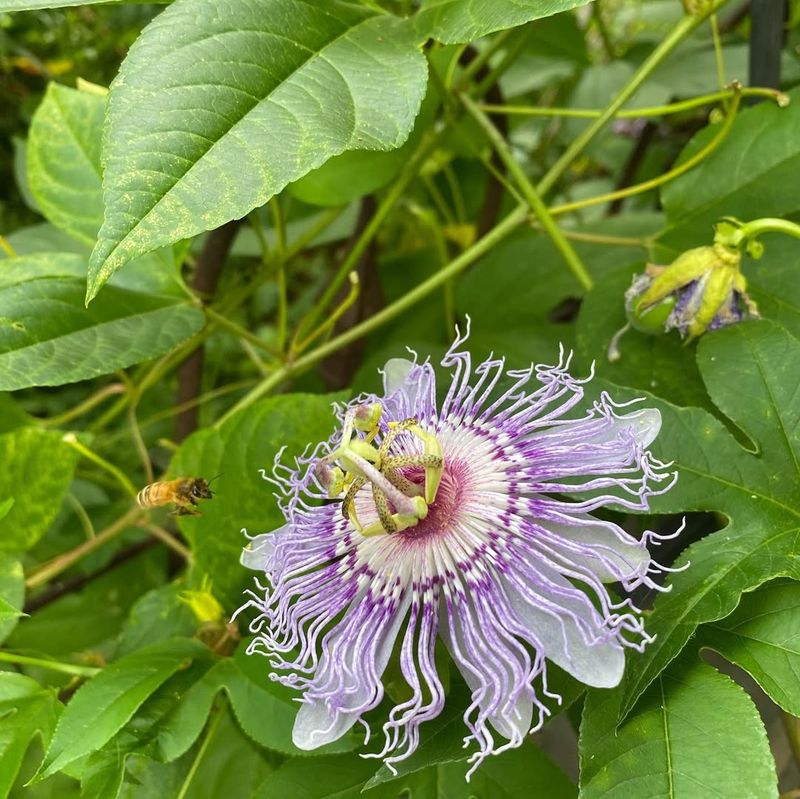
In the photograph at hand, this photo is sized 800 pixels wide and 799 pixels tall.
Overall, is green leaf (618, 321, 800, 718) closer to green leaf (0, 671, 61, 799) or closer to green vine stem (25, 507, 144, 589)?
green leaf (0, 671, 61, 799)

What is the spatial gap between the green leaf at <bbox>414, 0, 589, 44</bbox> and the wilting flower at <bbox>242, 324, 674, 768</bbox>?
0.28m

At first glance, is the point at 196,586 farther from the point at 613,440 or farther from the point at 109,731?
the point at 613,440

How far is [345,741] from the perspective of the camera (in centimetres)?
73

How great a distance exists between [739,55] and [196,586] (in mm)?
1172

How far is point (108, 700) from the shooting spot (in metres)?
0.76

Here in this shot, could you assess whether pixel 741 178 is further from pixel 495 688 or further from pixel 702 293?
pixel 495 688

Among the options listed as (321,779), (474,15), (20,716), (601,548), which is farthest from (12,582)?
(474,15)

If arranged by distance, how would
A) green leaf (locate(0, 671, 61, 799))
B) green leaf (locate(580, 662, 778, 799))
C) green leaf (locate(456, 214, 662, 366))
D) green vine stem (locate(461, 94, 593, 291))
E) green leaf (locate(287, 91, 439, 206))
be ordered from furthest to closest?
green leaf (locate(456, 214, 662, 366))
green leaf (locate(287, 91, 439, 206))
green vine stem (locate(461, 94, 593, 291))
green leaf (locate(0, 671, 61, 799))
green leaf (locate(580, 662, 778, 799))

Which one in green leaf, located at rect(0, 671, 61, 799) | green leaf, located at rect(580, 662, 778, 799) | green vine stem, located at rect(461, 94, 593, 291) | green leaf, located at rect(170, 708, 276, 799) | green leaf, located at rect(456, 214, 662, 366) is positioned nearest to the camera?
green leaf, located at rect(580, 662, 778, 799)

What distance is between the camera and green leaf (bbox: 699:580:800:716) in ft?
2.06

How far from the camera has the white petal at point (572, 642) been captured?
1.99ft

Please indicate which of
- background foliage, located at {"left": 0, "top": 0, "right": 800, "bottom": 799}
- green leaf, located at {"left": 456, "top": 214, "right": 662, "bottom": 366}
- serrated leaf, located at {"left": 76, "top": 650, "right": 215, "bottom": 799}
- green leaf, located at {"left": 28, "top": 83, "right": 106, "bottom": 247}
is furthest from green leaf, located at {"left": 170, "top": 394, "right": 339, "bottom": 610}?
green leaf, located at {"left": 456, "top": 214, "right": 662, "bottom": 366}

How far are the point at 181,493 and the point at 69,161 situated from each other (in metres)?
0.46

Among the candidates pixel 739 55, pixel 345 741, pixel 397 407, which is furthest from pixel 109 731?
pixel 739 55
